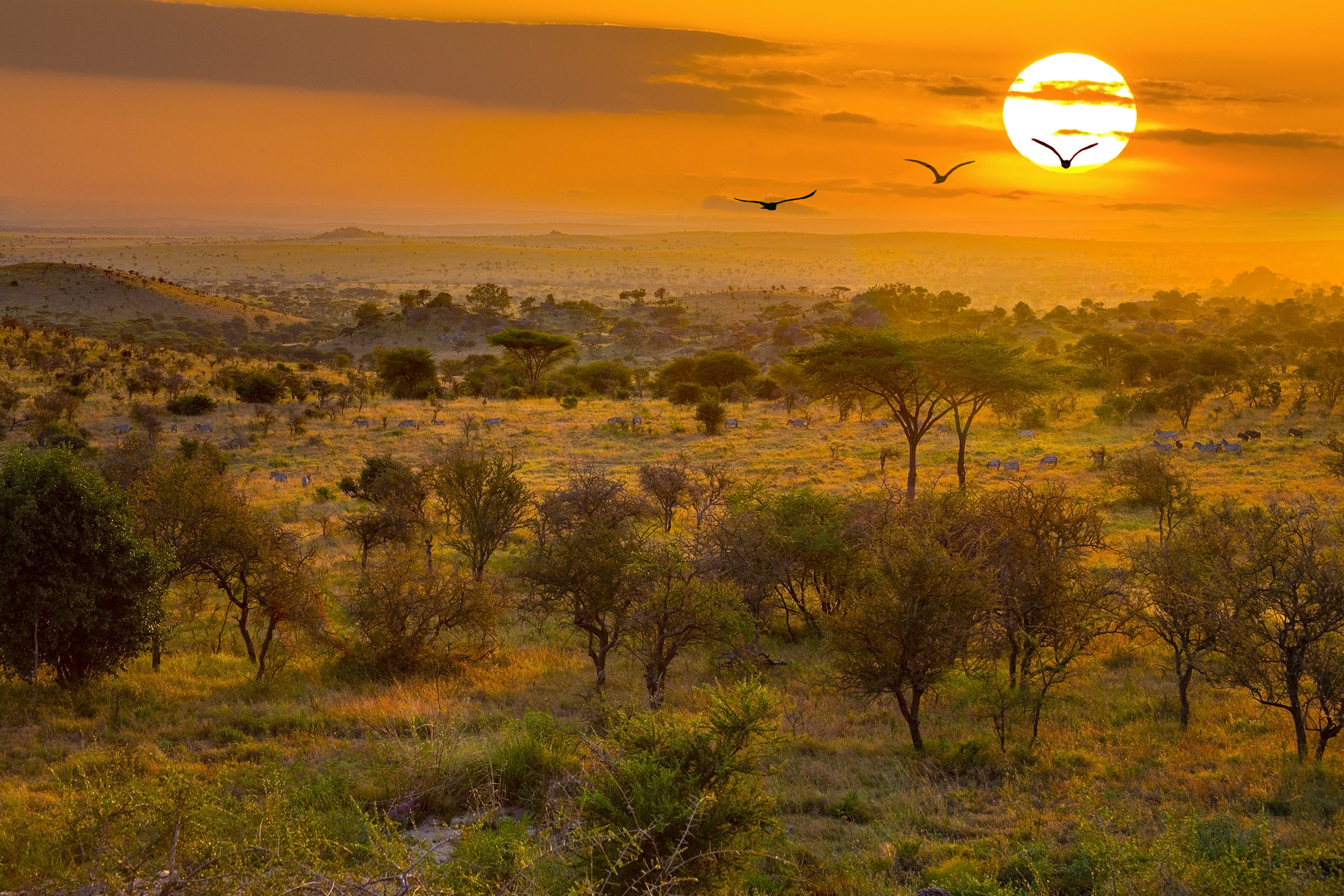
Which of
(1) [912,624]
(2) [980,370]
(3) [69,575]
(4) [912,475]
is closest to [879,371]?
(2) [980,370]

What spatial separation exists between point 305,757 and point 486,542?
11.3 m

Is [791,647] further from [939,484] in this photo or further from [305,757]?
[939,484]

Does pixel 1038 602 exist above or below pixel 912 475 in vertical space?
below

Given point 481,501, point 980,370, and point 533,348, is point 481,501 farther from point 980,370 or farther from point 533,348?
point 533,348

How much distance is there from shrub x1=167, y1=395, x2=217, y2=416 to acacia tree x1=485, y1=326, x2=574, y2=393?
2278cm

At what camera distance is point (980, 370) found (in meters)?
32.1

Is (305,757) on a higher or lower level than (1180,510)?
lower

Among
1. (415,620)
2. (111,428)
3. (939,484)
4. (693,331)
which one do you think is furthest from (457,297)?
(415,620)

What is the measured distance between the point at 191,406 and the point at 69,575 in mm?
34471

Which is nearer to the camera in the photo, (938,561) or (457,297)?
(938,561)

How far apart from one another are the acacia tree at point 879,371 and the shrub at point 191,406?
32923mm

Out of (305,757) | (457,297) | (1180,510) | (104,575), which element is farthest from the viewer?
(457,297)

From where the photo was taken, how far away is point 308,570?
67.2 ft

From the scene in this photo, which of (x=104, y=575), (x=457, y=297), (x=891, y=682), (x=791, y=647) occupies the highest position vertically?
(x=457, y=297)
